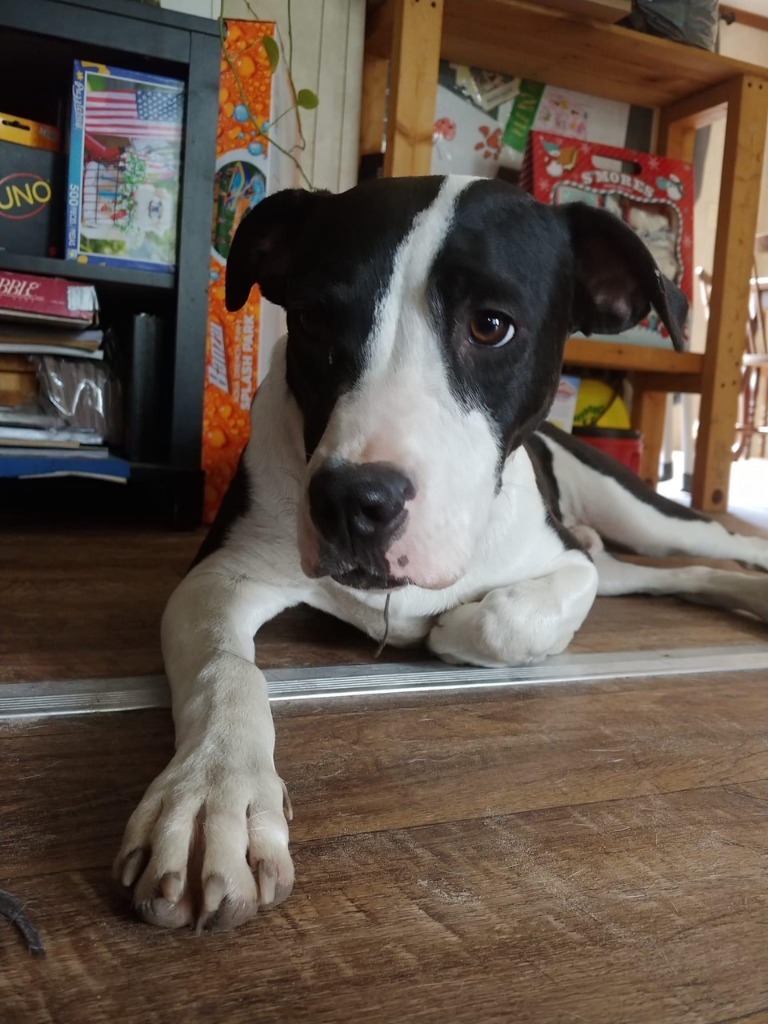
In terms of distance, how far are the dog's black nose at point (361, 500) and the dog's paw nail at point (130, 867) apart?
357 millimetres

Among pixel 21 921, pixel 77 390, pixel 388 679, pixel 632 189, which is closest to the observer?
pixel 21 921

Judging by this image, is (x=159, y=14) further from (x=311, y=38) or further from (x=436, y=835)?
(x=436, y=835)

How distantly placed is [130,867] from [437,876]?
0.75 ft

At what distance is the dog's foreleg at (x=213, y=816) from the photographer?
0.58m

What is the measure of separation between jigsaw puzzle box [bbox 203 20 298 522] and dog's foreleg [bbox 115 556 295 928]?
1.51 m

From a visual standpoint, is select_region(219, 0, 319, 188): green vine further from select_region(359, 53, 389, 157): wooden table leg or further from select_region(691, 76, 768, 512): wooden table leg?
select_region(691, 76, 768, 512): wooden table leg

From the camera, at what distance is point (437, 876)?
2.18 feet

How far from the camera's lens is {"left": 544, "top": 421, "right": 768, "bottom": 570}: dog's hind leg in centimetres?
189

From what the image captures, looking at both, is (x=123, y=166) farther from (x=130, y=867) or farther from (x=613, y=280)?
(x=130, y=867)

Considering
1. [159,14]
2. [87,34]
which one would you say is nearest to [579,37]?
[159,14]

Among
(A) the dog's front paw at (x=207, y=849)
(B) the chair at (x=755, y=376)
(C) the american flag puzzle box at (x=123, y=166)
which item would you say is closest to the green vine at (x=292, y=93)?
(C) the american flag puzzle box at (x=123, y=166)

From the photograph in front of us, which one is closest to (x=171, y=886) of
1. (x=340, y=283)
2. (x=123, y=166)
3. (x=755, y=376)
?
(x=340, y=283)

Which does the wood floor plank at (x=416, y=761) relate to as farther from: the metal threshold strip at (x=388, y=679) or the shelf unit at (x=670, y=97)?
the shelf unit at (x=670, y=97)

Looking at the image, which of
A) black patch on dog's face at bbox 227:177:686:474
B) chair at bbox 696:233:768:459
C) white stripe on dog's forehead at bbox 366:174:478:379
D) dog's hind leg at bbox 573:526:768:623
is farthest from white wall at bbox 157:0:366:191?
chair at bbox 696:233:768:459
